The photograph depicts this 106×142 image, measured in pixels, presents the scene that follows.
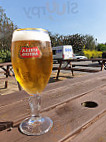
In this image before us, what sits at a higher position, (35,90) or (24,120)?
(35,90)

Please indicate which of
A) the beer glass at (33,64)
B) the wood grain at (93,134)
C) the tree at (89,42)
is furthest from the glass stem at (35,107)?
the tree at (89,42)

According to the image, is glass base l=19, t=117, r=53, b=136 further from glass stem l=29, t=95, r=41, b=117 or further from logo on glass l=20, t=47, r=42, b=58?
logo on glass l=20, t=47, r=42, b=58

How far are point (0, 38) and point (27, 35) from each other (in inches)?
783

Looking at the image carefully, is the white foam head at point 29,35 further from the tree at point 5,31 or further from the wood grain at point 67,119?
the tree at point 5,31

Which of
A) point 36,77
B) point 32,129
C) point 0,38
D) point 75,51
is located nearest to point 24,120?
point 32,129

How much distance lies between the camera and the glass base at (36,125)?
0.44 m

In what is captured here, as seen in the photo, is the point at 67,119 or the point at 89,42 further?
the point at 89,42

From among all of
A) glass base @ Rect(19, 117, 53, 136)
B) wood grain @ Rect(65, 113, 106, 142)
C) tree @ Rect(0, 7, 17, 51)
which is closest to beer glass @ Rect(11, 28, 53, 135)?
glass base @ Rect(19, 117, 53, 136)

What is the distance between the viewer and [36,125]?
1.60 ft

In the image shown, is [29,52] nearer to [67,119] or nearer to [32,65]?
[32,65]

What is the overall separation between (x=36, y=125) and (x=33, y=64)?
23 cm

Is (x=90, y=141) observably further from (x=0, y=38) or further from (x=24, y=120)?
(x=0, y=38)

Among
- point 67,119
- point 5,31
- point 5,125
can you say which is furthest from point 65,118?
point 5,31

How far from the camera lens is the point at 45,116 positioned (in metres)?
0.55
